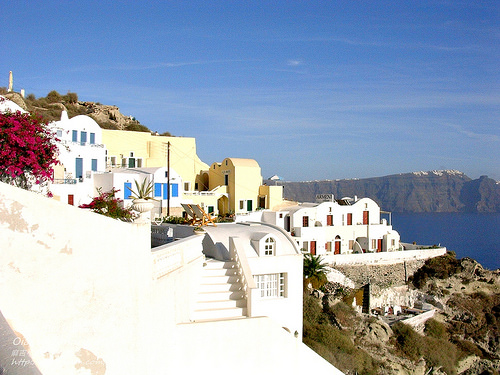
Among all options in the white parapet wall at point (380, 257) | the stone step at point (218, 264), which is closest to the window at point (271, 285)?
the stone step at point (218, 264)

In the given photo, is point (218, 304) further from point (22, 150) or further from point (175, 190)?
point (175, 190)

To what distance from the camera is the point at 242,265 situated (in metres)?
13.7

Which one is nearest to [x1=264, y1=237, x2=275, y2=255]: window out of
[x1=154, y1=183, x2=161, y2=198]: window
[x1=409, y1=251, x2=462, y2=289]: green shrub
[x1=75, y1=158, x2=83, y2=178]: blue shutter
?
[x1=154, y1=183, x2=161, y2=198]: window

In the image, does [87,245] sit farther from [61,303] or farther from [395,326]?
[395,326]

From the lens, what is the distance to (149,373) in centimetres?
877

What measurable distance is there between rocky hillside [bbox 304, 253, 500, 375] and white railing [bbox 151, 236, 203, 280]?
13494mm

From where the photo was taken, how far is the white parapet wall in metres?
38.7

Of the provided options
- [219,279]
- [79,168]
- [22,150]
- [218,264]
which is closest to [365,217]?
[79,168]

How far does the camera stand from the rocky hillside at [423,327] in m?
25.5

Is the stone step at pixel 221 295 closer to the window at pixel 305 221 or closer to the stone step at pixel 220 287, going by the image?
the stone step at pixel 220 287

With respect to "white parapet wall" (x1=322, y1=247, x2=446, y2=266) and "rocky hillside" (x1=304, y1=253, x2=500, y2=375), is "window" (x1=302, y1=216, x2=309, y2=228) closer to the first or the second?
"white parapet wall" (x1=322, y1=247, x2=446, y2=266)

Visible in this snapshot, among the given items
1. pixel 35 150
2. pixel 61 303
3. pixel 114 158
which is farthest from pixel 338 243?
pixel 61 303

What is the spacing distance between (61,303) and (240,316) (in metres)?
6.50

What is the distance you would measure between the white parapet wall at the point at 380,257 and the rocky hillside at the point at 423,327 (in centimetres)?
70
